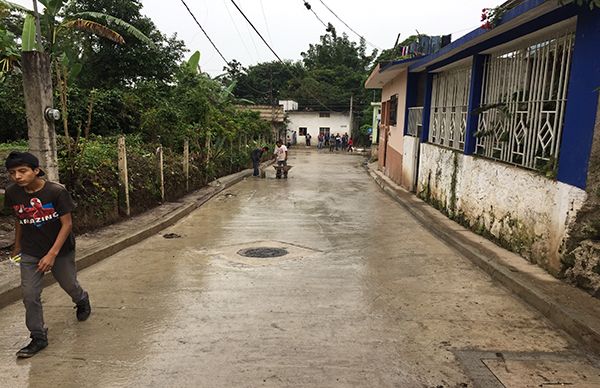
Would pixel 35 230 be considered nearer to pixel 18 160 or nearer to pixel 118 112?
pixel 18 160

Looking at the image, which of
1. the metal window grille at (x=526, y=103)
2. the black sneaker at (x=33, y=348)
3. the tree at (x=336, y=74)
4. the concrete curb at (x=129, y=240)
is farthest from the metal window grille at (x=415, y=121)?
the tree at (x=336, y=74)

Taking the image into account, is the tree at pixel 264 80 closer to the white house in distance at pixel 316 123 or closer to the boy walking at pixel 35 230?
the white house in distance at pixel 316 123

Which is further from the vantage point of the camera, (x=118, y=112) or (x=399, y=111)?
(x=399, y=111)

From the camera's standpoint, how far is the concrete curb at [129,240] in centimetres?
494

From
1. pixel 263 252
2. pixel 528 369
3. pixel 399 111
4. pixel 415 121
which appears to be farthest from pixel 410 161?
pixel 528 369

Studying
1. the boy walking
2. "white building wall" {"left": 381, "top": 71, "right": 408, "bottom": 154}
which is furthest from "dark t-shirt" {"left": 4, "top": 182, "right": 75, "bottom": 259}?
"white building wall" {"left": 381, "top": 71, "right": 408, "bottom": 154}

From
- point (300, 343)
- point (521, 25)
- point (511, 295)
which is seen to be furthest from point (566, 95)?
point (300, 343)

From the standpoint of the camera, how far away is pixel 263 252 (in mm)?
7289

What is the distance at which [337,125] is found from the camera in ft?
167

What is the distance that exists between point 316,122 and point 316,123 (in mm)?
111

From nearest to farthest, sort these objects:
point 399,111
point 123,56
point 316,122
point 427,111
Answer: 1. point 427,111
2. point 399,111
3. point 123,56
4. point 316,122

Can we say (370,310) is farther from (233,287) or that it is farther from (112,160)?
(112,160)

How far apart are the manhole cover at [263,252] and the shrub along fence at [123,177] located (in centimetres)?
269

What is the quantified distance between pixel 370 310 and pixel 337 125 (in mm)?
47185
